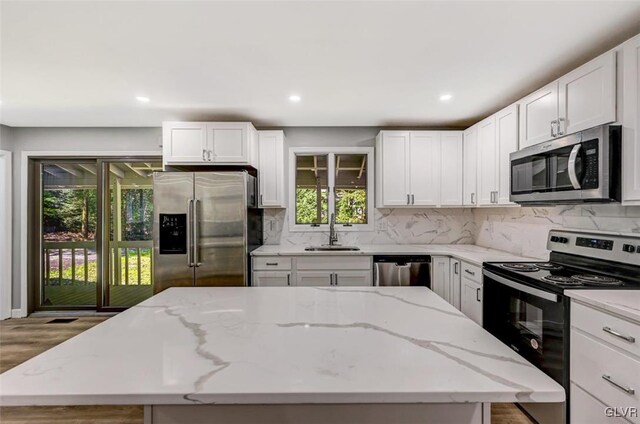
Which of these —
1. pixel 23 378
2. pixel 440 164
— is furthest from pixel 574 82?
pixel 23 378

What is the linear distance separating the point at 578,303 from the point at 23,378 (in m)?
2.24

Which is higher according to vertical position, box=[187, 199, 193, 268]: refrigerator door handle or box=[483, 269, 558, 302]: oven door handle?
box=[187, 199, 193, 268]: refrigerator door handle

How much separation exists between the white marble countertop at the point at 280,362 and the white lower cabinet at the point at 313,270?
1.87 m

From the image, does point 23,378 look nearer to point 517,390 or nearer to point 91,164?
point 517,390

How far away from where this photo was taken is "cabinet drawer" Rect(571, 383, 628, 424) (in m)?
1.41

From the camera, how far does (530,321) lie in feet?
6.20

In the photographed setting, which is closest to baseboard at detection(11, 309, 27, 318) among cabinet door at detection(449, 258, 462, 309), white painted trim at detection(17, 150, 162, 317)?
white painted trim at detection(17, 150, 162, 317)

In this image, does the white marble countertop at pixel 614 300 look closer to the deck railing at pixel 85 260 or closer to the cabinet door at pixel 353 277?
the cabinet door at pixel 353 277

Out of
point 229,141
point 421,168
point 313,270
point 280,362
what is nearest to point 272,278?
point 313,270

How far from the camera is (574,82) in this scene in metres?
1.99

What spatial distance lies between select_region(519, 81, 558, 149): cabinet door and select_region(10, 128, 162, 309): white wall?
4.02 m

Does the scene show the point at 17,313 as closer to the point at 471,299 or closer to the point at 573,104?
the point at 471,299

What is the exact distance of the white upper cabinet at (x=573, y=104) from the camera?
1.75 m

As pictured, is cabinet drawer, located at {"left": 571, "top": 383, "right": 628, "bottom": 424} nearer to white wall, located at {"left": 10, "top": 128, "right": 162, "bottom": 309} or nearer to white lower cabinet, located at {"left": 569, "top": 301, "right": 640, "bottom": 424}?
white lower cabinet, located at {"left": 569, "top": 301, "right": 640, "bottom": 424}
